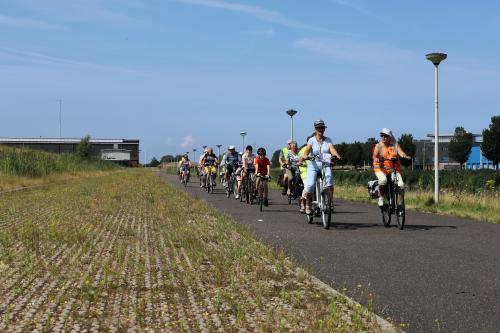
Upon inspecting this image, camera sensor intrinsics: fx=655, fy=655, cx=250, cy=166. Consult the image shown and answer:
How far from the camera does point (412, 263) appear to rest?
292 inches

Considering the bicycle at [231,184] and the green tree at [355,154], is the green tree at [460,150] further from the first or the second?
the bicycle at [231,184]

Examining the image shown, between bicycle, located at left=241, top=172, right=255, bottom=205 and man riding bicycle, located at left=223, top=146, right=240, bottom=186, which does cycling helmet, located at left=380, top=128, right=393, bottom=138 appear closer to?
bicycle, located at left=241, top=172, right=255, bottom=205

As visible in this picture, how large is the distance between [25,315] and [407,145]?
12255cm

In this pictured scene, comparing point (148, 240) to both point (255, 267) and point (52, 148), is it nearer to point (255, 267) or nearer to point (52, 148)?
point (255, 267)

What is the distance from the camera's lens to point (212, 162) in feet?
88.9

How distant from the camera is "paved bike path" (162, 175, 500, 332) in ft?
16.4

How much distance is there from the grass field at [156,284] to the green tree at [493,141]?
3444 inches

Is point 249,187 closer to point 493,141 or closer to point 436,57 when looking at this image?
point 436,57

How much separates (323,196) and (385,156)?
1332 millimetres

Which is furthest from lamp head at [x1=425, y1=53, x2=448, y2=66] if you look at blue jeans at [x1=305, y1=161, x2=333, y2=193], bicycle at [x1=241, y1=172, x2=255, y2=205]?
Result: blue jeans at [x1=305, y1=161, x2=333, y2=193]

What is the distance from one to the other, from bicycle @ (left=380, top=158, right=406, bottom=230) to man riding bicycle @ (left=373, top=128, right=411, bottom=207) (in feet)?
0.18

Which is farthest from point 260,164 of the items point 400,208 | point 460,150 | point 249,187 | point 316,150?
point 460,150

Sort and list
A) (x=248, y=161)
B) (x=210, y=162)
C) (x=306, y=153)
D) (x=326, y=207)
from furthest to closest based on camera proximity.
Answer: (x=210, y=162)
(x=248, y=161)
(x=306, y=153)
(x=326, y=207)

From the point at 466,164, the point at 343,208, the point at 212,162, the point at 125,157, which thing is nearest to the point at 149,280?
the point at 343,208
